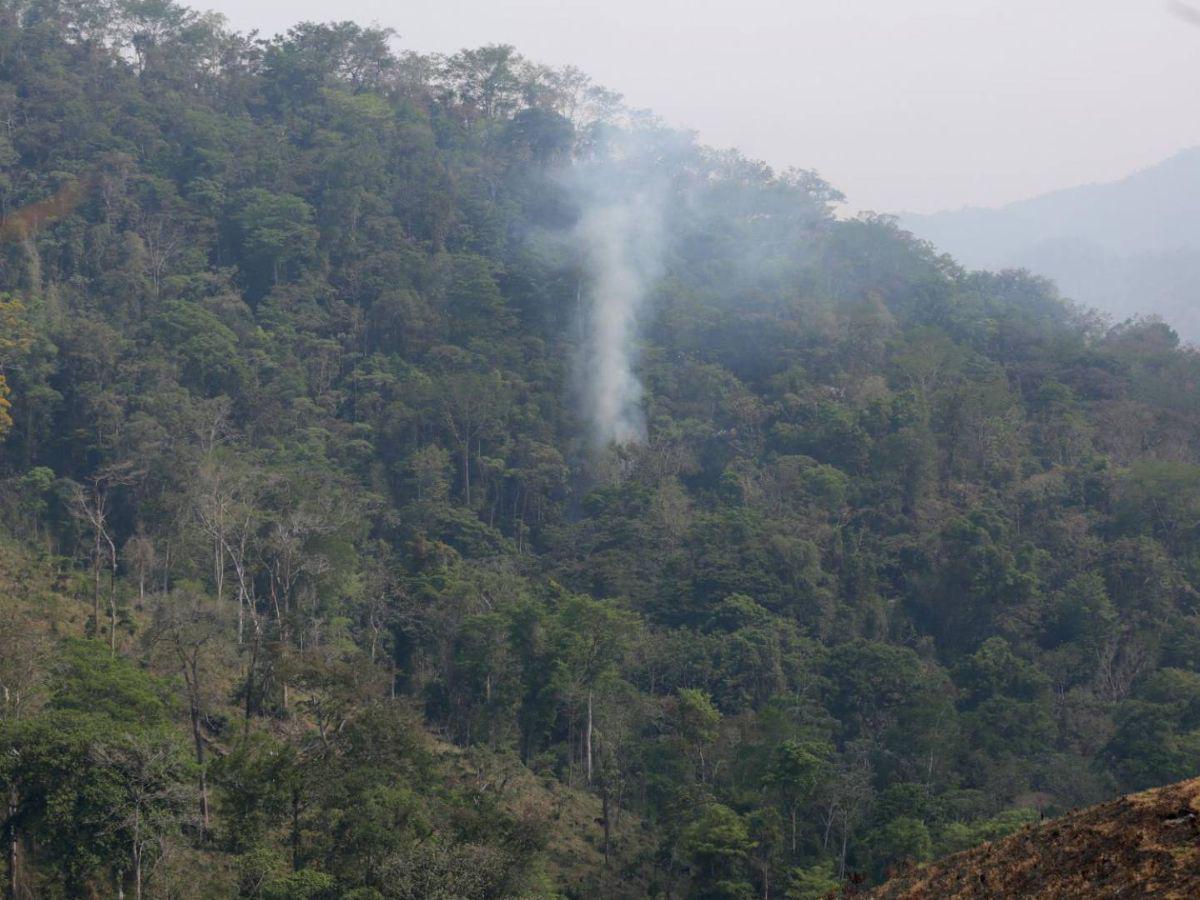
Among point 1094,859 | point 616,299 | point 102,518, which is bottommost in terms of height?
point 102,518

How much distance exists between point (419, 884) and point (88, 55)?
47908mm

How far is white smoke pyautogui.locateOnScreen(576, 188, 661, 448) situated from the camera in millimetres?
47469

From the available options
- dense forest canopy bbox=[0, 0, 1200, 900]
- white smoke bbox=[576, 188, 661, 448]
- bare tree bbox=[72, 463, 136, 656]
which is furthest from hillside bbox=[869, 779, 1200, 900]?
white smoke bbox=[576, 188, 661, 448]

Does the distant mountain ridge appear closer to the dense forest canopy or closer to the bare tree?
the dense forest canopy

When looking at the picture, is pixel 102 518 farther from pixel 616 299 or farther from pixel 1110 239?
pixel 1110 239

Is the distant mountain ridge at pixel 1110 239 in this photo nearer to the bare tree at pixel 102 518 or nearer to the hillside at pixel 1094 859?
the bare tree at pixel 102 518

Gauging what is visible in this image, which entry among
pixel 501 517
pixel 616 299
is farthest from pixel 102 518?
pixel 616 299

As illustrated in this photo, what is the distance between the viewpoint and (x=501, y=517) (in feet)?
145

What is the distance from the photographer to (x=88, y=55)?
5838 centimetres

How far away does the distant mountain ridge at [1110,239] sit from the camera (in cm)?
9631

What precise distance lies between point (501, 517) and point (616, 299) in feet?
39.5

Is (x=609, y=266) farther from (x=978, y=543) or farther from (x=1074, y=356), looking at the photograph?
(x=978, y=543)

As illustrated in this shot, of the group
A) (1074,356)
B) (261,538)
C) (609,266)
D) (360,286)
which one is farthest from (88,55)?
Result: (1074,356)

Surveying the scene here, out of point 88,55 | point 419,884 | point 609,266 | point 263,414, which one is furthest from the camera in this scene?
point 88,55
